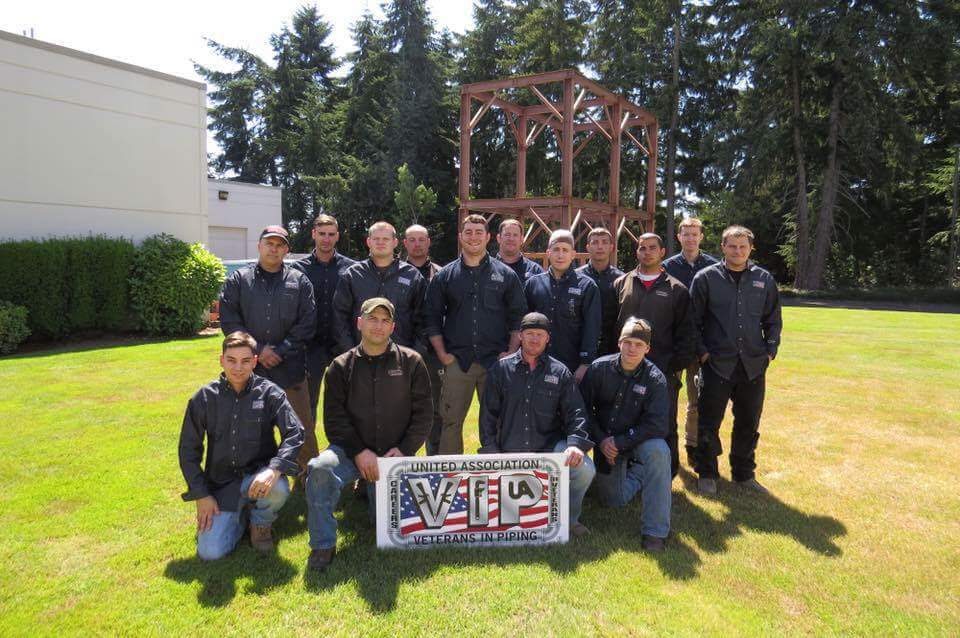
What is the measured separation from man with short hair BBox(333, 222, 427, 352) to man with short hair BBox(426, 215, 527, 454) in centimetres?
31

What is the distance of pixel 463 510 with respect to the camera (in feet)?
12.6

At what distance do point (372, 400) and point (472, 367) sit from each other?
3.23ft

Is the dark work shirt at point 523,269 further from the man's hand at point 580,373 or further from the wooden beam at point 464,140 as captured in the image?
the wooden beam at point 464,140

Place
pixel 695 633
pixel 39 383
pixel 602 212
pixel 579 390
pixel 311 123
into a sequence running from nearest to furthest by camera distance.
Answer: pixel 695 633, pixel 579 390, pixel 39 383, pixel 602 212, pixel 311 123

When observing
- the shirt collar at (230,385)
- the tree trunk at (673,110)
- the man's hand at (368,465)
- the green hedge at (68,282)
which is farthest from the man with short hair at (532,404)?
the tree trunk at (673,110)

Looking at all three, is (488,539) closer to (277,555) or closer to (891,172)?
(277,555)

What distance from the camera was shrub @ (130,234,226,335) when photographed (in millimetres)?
12594

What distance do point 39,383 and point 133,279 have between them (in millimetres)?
4669

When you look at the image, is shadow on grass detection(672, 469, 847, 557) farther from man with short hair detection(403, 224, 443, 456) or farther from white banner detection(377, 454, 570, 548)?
man with short hair detection(403, 224, 443, 456)

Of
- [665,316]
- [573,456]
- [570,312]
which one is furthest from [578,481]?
[665,316]

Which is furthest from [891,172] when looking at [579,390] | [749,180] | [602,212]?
[579,390]

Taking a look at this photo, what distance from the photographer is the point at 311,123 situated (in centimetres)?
3878

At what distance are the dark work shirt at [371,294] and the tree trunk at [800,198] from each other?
29834mm

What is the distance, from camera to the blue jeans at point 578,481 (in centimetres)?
396
